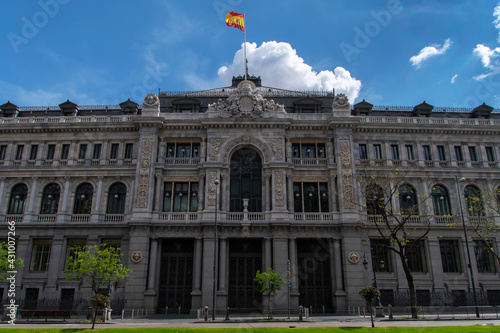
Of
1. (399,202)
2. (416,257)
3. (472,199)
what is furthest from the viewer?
(399,202)

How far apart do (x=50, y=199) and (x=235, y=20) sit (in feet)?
92.2

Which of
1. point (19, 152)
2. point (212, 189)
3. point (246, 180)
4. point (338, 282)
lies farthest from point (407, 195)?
point (19, 152)

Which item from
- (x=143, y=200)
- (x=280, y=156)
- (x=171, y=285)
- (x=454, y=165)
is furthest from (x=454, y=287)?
(x=143, y=200)

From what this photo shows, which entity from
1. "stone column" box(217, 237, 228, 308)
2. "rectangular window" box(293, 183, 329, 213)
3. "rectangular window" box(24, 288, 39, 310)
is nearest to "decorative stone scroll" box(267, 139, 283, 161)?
"rectangular window" box(293, 183, 329, 213)

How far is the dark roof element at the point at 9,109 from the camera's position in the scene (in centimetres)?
4375

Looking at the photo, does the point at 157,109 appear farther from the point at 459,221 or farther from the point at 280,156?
the point at 459,221

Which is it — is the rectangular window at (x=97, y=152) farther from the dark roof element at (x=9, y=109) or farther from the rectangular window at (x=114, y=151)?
the dark roof element at (x=9, y=109)

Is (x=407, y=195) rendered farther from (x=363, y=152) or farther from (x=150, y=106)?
(x=150, y=106)

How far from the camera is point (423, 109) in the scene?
144 feet

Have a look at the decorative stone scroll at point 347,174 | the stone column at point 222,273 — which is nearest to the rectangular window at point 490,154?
the decorative stone scroll at point 347,174

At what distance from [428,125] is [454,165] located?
5083 millimetres

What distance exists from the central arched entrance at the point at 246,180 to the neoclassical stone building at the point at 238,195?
107mm

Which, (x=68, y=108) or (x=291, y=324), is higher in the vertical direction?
(x=68, y=108)

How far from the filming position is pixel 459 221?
38.1 m
